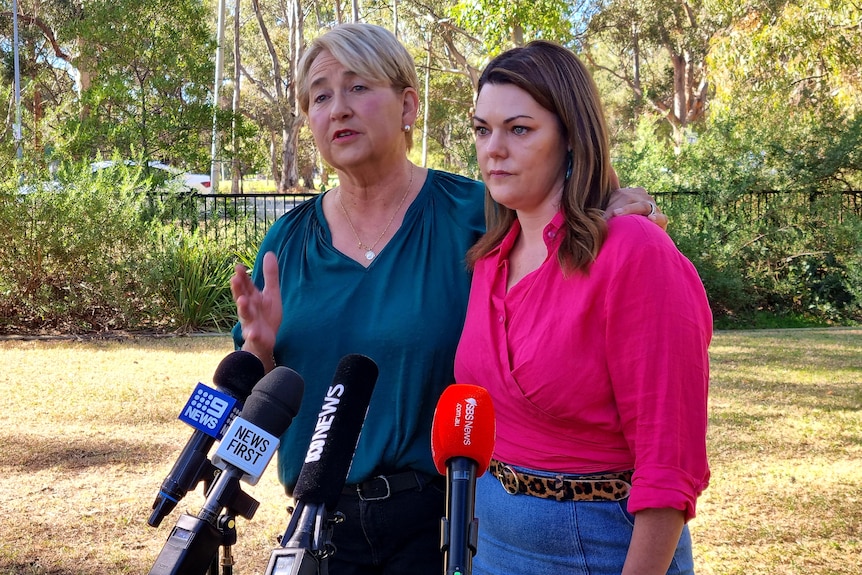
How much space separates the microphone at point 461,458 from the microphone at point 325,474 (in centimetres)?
16

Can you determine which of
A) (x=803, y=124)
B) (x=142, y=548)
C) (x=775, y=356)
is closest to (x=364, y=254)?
(x=142, y=548)

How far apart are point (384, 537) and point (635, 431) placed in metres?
0.94

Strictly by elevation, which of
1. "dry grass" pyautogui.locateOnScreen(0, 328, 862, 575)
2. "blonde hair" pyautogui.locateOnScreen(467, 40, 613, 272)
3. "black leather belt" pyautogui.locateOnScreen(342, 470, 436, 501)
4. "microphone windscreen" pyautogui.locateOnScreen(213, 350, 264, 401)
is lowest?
"dry grass" pyautogui.locateOnScreen(0, 328, 862, 575)

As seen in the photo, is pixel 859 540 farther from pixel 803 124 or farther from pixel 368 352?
pixel 803 124

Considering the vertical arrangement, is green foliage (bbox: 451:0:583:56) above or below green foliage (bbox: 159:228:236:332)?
above

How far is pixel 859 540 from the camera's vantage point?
5766 millimetres

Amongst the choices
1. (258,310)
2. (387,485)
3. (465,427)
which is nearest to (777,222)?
(387,485)

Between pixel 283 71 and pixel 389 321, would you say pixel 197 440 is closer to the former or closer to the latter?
pixel 389 321

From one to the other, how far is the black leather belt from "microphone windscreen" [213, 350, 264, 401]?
0.81 metres

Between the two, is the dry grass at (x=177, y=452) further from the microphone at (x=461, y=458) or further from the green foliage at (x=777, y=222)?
the microphone at (x=461, y=458)

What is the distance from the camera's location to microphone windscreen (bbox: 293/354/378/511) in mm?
1526

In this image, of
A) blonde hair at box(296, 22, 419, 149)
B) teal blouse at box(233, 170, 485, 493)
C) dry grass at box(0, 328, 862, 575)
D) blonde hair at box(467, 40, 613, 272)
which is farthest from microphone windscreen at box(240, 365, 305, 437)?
dry grass at box(0, 328, 862, 575)

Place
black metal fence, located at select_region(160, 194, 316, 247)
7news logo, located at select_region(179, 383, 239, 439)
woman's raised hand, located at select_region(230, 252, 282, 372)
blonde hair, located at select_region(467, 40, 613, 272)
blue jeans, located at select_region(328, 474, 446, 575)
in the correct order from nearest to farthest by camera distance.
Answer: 7news logo, located at select_region(179, 383, 239, 439) → blonde hair, located at select_region(467, 40, 613, 272) → woman's raised hand, located at select_region(230, 252, 282, 372) → blue jeans, located at select_region(328, 474, 446, 575) → black metal fence, located at select_region(160, 194, 316, 247)

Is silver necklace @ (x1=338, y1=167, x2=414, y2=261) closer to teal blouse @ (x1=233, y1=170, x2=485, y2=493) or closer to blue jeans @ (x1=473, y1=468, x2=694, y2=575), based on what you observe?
teal blouse @ (x1=233, y1=170, x2=485, y2=493)
